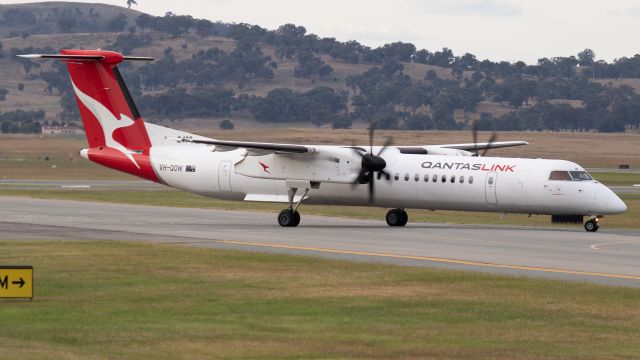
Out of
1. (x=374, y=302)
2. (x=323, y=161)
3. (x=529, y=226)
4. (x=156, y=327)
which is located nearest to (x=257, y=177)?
(x=323, y=161)

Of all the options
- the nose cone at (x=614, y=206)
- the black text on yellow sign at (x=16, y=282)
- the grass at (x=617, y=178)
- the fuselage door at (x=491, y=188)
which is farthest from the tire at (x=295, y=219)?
the grass at (x=617, y=178)

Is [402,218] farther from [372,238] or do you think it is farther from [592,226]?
[592,226]

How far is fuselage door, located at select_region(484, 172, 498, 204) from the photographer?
1615 inches

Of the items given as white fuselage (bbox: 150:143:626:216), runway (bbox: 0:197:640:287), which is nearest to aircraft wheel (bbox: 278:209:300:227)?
runway (bbox: 0:197:640:287)

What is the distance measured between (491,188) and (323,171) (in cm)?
635

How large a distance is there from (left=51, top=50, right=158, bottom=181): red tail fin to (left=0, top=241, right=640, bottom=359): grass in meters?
15.6

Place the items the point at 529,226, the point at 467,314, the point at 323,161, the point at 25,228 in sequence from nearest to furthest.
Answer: the point at 467,314 < the point at 25,228 < the point at 323,161 < the point at 529,226

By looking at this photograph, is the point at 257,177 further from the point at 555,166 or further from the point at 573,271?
the point at 573,271

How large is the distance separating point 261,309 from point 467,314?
152 inches

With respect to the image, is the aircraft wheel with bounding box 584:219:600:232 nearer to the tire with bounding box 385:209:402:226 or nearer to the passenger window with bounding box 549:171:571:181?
the passenger window with bounding box 549:171:571:181

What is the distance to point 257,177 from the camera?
144ft

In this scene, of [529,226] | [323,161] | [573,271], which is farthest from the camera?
[529,226]

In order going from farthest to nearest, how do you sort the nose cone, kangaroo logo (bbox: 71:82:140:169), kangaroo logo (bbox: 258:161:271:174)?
kangaroo logo (bbox: 71:82:140:169), kangaroo logo (bbox: 258:161:271:174), the nose cone

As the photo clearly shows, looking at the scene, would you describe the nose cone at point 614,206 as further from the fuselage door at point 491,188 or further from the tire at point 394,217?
the tire at point 394,217
